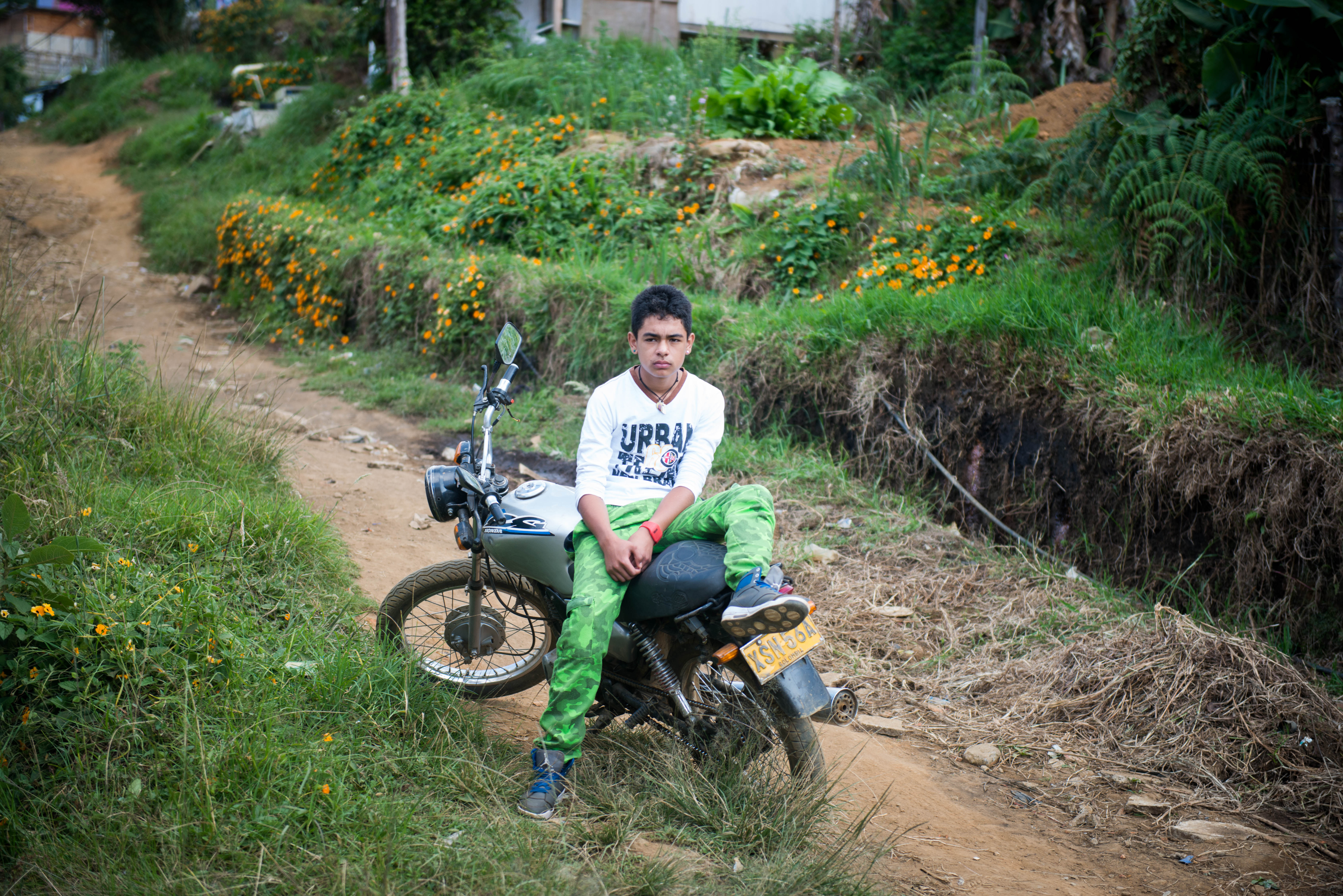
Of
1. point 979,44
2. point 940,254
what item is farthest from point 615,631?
point 979,44

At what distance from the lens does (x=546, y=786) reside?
2.58 meters

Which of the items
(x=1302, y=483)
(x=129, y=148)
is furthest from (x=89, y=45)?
(x=1302, y=483)

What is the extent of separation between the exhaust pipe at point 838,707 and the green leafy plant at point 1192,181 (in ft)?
12.7

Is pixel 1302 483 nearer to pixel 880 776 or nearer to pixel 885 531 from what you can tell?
pixel 885 531

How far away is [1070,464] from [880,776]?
2.45 metres

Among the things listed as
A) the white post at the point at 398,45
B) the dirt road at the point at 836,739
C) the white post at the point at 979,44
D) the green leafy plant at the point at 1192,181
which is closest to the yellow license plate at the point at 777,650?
the dirt road at the point at 836,739

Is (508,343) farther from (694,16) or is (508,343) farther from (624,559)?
(694,16)

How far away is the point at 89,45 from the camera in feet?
96.5

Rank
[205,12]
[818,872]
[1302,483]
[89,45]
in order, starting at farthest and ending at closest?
[89,45], [205,12], [1302,483], [818,872]

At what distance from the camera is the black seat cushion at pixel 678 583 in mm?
2645

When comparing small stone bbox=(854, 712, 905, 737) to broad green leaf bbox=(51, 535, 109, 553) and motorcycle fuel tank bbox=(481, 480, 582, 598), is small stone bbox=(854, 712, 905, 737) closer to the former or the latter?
motorcycle fuel tank bbox=(481, 480, 582, 598)

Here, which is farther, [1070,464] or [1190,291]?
[1190,291]

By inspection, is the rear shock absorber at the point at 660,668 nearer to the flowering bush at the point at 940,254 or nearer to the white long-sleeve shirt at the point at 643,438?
the white long-sleeve shirt at the point at 643,438

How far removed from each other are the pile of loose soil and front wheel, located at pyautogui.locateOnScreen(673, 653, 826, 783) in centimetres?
662
